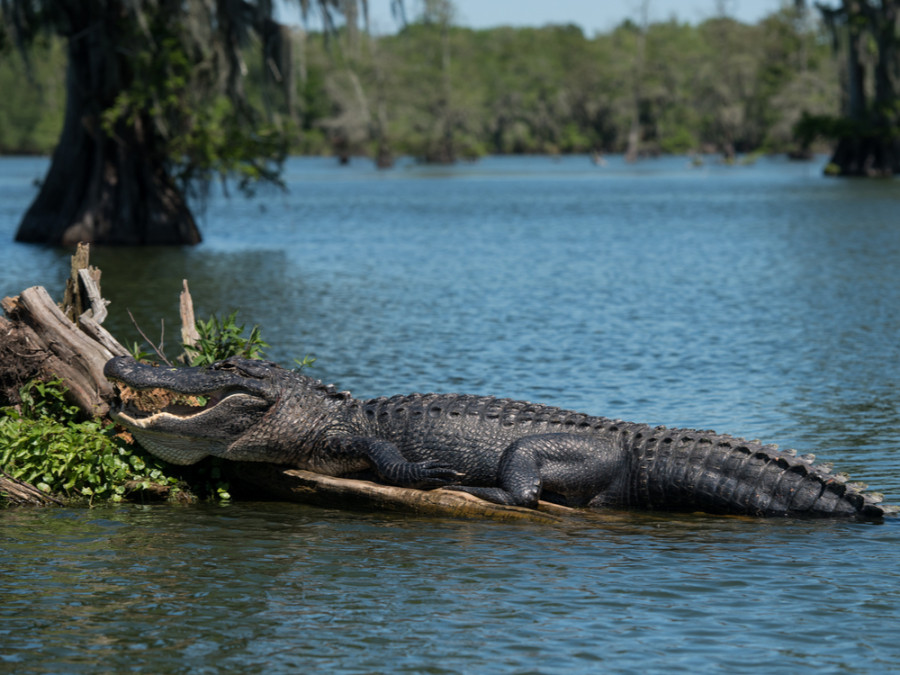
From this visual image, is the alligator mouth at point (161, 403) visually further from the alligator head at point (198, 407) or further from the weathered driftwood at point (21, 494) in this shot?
the weathered driftwood at point (21, 494)

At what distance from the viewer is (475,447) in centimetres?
919

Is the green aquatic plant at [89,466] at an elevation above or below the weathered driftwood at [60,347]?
below

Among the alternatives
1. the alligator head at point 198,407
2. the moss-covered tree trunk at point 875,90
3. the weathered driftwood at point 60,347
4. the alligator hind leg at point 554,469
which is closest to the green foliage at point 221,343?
the weathered driftwood at point 60,347

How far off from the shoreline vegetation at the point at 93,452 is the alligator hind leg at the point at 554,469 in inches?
5.2

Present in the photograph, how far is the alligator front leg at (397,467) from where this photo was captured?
9.10m

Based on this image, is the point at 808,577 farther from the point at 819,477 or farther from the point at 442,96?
the point at 442,96

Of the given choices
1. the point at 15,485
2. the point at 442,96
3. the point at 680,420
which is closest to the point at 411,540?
the point at 15,485

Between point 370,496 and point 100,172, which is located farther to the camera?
point 100,172

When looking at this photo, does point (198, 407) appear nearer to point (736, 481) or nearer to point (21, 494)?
point (21, 494)

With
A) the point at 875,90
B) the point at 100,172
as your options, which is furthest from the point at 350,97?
the point at 100,172

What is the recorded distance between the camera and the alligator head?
30.0ft

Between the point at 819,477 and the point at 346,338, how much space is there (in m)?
9.82

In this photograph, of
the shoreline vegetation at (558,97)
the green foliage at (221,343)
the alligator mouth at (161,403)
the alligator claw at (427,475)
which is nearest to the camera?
the alligator claw at (427,475)

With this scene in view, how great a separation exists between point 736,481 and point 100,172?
24993 millimetres
